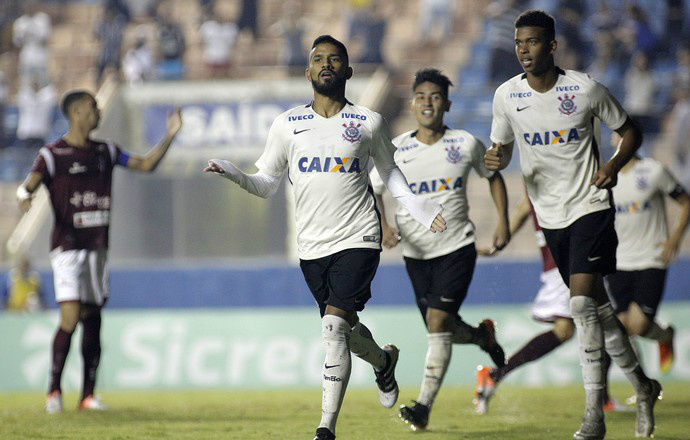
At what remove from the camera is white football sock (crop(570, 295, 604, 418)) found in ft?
22.1

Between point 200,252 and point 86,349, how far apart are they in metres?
8.00

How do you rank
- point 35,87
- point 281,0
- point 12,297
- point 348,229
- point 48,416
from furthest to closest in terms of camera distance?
point 281,0 → point 35,87 → point 12,297 → point 48,416 → point 348,229

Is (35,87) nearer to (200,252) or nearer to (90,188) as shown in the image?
(200,252)

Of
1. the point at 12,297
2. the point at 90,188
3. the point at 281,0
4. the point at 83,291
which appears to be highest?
the point at 281,0

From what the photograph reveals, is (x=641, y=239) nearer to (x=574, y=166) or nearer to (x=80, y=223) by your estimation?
(x=574, y=166)

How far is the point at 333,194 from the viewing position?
6.63 metres

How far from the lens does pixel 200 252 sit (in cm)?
1767

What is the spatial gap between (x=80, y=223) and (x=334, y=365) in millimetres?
3865

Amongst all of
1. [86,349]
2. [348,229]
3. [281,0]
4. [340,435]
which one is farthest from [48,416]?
[281,0]

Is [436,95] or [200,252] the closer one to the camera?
[436,95]

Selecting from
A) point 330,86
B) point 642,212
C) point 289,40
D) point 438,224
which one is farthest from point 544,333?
point 289,40

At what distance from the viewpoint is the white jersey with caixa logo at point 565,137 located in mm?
6887

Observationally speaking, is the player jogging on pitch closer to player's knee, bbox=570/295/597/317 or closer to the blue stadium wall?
player's knee, bbox=570/295/597/317

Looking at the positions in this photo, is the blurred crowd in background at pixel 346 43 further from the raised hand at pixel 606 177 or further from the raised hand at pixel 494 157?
the raised hand at pixel 606 177
